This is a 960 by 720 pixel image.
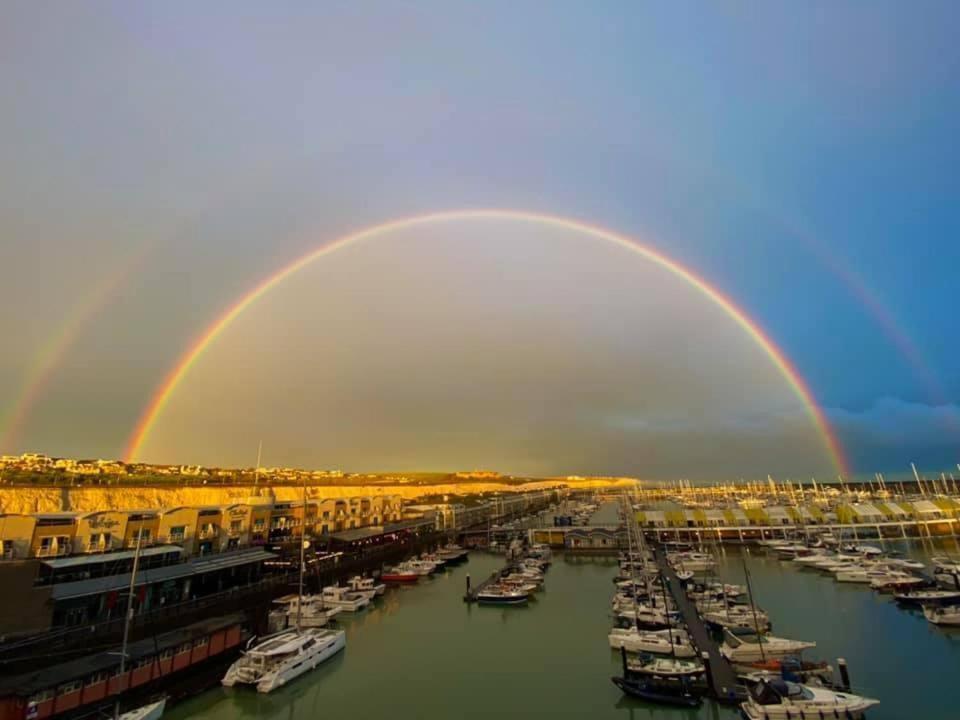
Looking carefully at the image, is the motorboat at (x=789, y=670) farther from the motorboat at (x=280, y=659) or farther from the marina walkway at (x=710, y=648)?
the motorboat at (x=280, y=659)

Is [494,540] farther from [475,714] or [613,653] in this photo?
[475,714]

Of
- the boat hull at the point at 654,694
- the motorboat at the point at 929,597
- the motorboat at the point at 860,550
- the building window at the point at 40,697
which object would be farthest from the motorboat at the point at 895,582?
the building window at the point at 40,697

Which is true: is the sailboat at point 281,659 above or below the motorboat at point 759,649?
above

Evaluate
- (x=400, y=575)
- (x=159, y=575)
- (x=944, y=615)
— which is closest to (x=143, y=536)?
(x=159, y=575)

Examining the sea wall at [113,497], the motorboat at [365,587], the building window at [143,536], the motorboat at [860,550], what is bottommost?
the motorboat at [860,550]

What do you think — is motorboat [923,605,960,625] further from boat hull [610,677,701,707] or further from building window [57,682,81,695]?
building window [57,682,81,695]

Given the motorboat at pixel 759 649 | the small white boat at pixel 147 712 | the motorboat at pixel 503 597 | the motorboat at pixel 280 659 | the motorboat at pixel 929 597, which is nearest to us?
the small white boat at pixel 147 712

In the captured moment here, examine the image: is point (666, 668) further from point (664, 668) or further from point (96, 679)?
point (96, 679)
